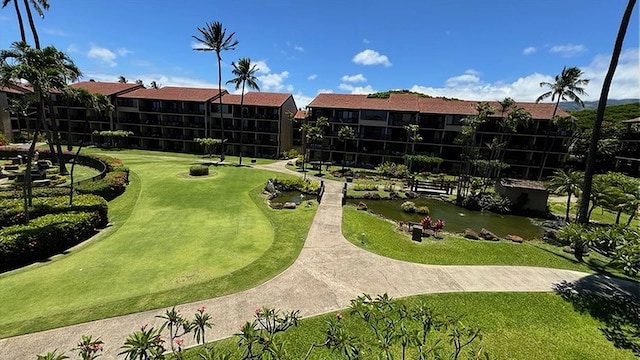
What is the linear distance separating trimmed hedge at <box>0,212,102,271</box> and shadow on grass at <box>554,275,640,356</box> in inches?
1007

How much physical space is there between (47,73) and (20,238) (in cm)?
1029

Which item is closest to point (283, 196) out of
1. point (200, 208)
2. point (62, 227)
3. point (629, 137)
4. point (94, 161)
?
A: point (200, 208)

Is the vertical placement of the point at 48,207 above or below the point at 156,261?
above

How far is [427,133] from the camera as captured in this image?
52312 millimetres

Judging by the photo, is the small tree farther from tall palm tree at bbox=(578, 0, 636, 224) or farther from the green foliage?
tall palm tree at bbox=(578, 0, 636, 224)

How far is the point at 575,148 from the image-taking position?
158 feet

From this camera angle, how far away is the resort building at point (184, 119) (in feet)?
193

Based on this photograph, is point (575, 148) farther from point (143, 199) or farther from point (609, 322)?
point (143, 199)

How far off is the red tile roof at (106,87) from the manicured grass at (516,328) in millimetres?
67776

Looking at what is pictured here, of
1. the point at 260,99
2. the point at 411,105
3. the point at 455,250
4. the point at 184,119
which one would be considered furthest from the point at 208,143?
the point at 455,250

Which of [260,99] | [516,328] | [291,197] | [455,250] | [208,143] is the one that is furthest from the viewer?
[260,99]

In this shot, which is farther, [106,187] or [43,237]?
[106,187]

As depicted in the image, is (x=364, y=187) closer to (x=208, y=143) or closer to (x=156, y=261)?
(x=156, y=261)

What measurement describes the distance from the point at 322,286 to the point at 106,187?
22.3 m
